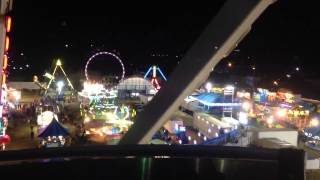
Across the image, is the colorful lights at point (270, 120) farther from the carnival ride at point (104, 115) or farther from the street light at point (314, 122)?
the carnival ride at point (104, 115)

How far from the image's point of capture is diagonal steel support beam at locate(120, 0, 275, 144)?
2398mm

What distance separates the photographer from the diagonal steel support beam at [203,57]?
7.87 ft

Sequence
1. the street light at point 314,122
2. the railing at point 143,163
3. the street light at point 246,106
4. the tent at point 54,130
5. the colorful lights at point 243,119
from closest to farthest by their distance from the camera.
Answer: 1. the railing at point 143,163
2. the tent at point 54,130
3. the colorful lights at point 243,119
4. the street light at point 314,122
5. the street light at point 246,106

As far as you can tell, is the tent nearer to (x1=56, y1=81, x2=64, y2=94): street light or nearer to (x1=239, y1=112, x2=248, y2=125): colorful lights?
(x1=239, y1=112, x2=248, y2=125): colorful lights

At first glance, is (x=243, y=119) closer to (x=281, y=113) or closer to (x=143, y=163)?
(x=281, y=113)

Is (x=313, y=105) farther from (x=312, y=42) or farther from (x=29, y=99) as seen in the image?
(x=312, y=42)

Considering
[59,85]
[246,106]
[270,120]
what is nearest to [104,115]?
[246,106]

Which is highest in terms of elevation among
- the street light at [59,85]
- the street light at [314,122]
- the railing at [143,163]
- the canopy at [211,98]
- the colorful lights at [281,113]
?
the street light at [59,85]

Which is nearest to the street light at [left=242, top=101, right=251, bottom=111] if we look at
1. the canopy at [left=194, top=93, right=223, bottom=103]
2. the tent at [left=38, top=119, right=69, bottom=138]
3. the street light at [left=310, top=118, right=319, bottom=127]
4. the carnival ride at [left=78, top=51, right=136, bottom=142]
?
the canopy at [left=194, top=93, right=223, bottom=103]

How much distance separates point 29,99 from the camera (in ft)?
78.7

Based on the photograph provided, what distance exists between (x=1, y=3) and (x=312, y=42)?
3807cm

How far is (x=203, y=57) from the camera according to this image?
8.38 ft

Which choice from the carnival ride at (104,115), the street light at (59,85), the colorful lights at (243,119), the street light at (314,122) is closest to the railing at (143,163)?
the colorful lights at (243,119)

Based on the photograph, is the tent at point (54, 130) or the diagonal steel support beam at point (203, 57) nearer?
the diagonal steel support beam at point (203, 57)
